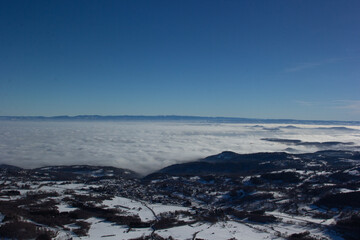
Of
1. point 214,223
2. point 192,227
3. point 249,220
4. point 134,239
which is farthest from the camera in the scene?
point 249,220

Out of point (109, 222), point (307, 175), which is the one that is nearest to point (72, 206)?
point (109, 222)

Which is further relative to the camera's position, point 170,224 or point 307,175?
point 307,175

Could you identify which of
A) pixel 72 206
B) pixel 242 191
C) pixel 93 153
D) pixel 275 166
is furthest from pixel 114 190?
pixel 93 153

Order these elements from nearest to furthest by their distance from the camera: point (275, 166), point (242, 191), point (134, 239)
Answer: point (134, 239) → point (242, 191) → point (275, 166)

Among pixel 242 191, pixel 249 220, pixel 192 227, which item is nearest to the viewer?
pixel 192 227

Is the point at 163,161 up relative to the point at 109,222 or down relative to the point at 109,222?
down

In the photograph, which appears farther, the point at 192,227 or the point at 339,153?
the point at 339,153

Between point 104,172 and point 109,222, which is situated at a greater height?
point 109,222

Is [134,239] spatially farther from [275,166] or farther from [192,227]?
[275,166]

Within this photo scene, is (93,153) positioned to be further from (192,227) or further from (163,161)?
(192,227)
